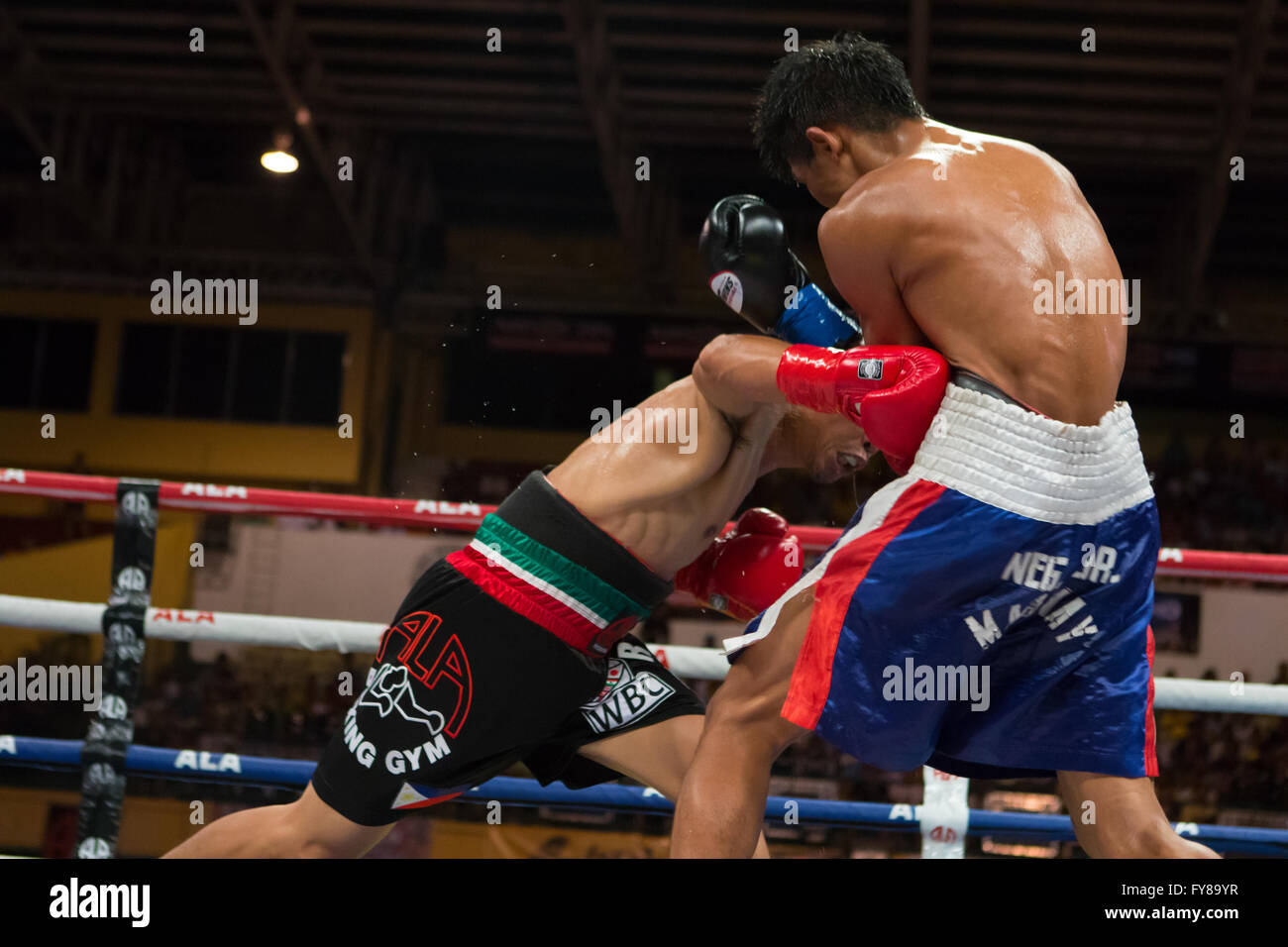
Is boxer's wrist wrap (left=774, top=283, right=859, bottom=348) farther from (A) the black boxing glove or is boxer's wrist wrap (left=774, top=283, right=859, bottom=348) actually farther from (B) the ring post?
(B) the ring post

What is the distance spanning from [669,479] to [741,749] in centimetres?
45

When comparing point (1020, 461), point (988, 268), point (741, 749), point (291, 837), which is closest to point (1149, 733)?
point (1020, 461)

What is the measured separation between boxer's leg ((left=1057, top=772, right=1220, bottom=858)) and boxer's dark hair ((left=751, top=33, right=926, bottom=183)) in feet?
3.02

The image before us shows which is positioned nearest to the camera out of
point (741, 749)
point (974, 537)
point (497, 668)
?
A: point (974, 537)

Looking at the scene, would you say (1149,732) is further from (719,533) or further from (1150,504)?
(719,533)

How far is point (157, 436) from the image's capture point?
10.9 metres

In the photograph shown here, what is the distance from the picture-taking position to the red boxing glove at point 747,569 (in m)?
1.83

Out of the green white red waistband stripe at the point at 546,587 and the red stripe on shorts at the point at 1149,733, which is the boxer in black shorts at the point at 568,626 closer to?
the green white red waistband stripe at the point at 546,587

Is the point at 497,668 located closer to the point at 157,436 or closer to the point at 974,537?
the point at 974,537

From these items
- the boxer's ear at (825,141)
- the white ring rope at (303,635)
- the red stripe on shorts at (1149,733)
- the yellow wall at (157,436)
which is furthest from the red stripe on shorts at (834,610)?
the yellow wall at (157,436)

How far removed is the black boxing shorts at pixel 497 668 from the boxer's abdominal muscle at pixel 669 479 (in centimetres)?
3

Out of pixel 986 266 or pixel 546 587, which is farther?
pixel 546 587

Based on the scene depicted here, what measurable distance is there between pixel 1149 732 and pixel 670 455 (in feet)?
2.50
